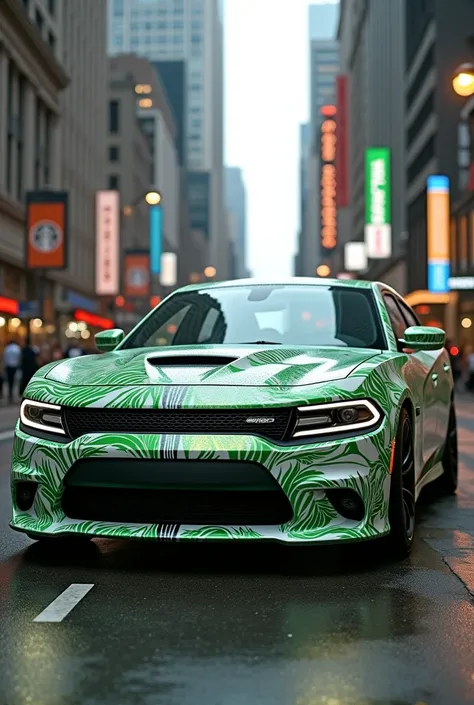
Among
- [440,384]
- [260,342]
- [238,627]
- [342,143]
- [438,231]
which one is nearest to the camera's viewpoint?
[238,627]

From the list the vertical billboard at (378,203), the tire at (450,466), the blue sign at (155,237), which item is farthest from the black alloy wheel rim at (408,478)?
the blue sign at (155,237)

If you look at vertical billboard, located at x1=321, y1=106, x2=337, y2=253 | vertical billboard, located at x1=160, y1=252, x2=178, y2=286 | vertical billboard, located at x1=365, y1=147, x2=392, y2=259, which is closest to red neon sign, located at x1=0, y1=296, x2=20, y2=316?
vertical billboard, located at x1=365, y1=147, x2=392, y2=259

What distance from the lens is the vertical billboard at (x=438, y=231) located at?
5400 cm

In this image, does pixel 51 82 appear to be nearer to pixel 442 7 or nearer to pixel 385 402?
pixel 442 7

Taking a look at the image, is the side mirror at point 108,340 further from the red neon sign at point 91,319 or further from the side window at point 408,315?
the red neon sign at point 91,319

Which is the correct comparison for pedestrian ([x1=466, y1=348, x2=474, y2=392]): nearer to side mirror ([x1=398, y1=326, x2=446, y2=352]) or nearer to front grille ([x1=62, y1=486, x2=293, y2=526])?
side mirror ([x1=398, y1=326, x2=446, y2=352])

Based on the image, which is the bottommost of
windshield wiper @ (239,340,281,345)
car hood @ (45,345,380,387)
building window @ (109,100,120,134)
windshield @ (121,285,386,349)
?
car hood @ (45,345,380,387)

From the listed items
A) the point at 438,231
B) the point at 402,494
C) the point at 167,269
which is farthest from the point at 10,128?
the point at 167,269

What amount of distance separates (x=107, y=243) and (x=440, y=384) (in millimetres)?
58366

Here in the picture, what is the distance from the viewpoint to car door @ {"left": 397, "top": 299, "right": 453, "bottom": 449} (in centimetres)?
721

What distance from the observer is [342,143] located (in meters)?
128

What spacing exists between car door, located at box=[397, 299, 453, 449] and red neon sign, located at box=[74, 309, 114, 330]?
46402 millimetres

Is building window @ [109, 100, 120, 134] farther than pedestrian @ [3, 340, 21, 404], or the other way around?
building window @ [109, 100, 120, 134]

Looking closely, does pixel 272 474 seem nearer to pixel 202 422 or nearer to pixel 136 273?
pixel 202 422
